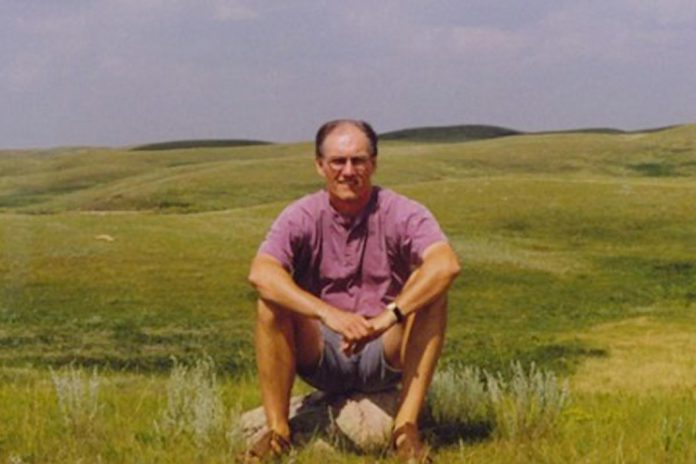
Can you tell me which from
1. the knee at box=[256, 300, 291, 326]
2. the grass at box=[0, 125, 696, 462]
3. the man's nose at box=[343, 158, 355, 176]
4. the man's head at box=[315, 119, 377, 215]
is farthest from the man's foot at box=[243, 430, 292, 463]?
the man's nose at box=[343, 158, 355, 176]

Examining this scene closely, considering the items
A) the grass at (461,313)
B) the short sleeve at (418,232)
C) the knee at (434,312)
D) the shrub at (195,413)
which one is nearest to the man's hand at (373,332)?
the knee at (434,312)

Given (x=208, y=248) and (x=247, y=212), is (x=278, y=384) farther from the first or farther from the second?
(x=247, y=212)

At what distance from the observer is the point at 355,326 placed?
23.8ft

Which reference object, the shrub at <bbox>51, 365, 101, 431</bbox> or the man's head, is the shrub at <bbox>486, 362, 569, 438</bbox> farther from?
the shrub at <bbox>51, 365, 101, 431</bbox>

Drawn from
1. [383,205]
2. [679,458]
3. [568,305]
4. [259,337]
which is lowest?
[568,305]

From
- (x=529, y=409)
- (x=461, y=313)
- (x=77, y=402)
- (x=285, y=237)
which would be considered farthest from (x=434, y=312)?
(x=461, y=313)

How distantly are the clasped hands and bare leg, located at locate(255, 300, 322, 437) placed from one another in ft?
1.33

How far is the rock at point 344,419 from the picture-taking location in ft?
25.8

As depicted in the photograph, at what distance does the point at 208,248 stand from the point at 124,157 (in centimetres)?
12320

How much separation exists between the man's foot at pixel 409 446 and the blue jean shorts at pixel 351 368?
62 centimetres

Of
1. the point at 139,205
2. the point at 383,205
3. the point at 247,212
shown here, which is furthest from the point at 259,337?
the point at 139,205

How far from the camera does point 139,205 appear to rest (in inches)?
3317

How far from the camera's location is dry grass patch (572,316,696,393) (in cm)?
1972

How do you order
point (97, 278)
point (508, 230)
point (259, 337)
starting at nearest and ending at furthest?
point (259, 337)
point (97, 278)
point (508, 230)
